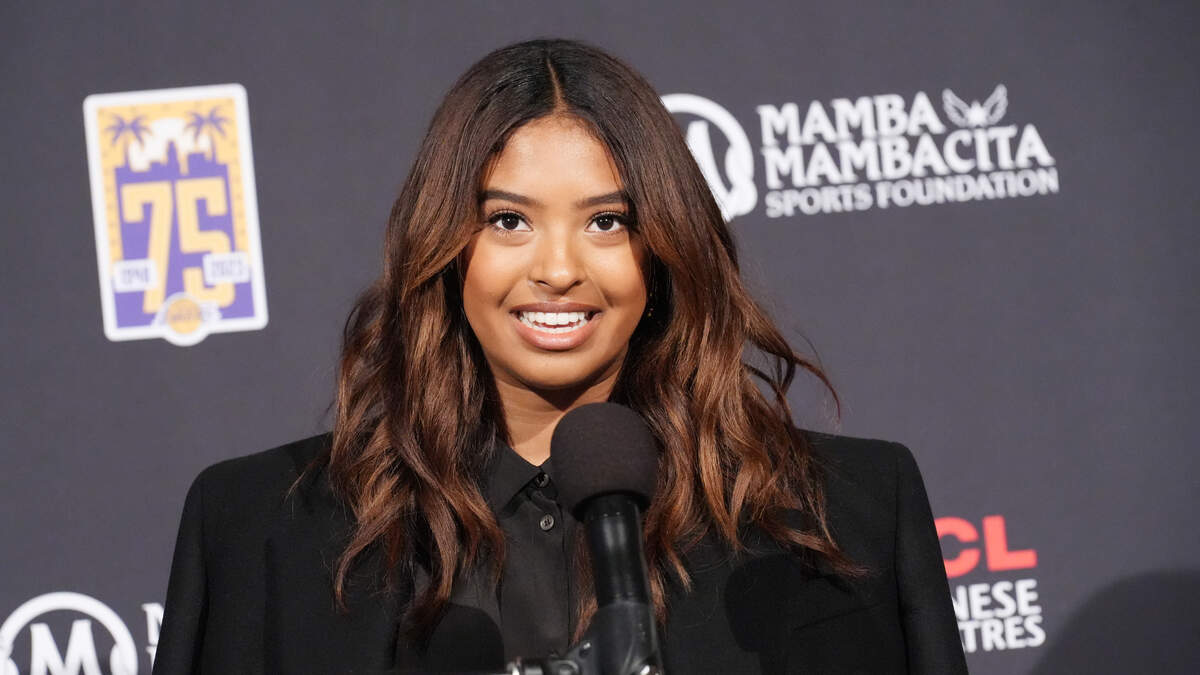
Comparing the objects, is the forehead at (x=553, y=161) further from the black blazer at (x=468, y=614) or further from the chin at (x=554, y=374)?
the black blazer at (x=468, y=614)

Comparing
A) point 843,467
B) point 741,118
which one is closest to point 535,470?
point 843,467

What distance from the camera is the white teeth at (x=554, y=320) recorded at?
1.65m

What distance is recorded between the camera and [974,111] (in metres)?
2.55

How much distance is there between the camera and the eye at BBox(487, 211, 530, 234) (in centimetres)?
167

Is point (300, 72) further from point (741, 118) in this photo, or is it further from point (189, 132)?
point (741, 118)

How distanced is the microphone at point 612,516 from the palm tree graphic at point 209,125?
153 cm

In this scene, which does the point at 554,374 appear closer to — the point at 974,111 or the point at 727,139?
the point at 727,139

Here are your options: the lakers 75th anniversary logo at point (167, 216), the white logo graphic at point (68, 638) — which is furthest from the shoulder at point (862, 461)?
the white logo graphic at point (68, 638)

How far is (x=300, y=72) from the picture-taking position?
8.31ft

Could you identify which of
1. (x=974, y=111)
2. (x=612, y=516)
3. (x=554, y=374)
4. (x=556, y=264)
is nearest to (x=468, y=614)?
(x=554, y=374)

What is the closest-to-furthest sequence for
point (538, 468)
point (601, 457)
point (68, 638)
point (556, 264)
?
point (601, 457) < point (556, 264) < point (538, 468) < point (68, 638)

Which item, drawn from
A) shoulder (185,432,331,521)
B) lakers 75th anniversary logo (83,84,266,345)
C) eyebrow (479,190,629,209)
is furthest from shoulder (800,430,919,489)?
lakers 75th anniversary logo (83,84,266,345)

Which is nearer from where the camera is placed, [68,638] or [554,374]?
[554,374]

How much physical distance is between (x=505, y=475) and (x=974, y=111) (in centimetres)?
128
